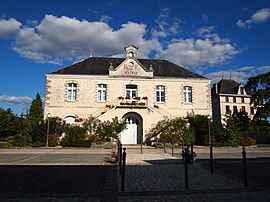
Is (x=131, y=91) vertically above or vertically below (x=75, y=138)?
above

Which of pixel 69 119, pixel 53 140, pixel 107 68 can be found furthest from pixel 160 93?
pixel 53 140

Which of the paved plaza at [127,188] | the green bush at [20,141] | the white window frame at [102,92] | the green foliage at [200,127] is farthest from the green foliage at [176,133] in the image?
the paved plaza at [127,188]

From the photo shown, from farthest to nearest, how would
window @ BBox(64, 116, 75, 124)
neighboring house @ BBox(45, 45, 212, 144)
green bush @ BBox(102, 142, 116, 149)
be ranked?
window @ BBox(64, 116, 75, 124), neighboring house @ BBox(45, 45, 212, 144), green bush @ BBox(102, 142, 116, 149)

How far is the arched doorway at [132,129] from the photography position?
28.4 meters

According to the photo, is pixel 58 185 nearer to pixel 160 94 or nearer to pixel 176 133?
pixel 176 133

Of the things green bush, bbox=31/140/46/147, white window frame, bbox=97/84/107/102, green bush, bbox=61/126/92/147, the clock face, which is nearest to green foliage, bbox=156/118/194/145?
green bush, bbox=61/126/92/147

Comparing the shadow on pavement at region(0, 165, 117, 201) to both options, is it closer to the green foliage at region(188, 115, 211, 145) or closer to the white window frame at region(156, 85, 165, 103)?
the green foliage at region(188, 115, 211, 145)

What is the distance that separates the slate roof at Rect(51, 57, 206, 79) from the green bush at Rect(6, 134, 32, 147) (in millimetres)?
8396

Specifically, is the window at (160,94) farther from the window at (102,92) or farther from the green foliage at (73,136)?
the green foliage at (73,136)

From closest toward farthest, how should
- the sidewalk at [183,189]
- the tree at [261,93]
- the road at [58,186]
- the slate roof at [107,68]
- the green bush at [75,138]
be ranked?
the sidewalk at [183,189], the road at [58,186], the tree at [261,93], the green bush at [75,138], the slate roof at [107,68]

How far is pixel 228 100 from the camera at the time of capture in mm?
49781

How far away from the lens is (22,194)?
6.09m

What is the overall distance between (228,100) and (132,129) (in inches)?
1064

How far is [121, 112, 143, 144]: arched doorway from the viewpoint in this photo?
2838 cm
